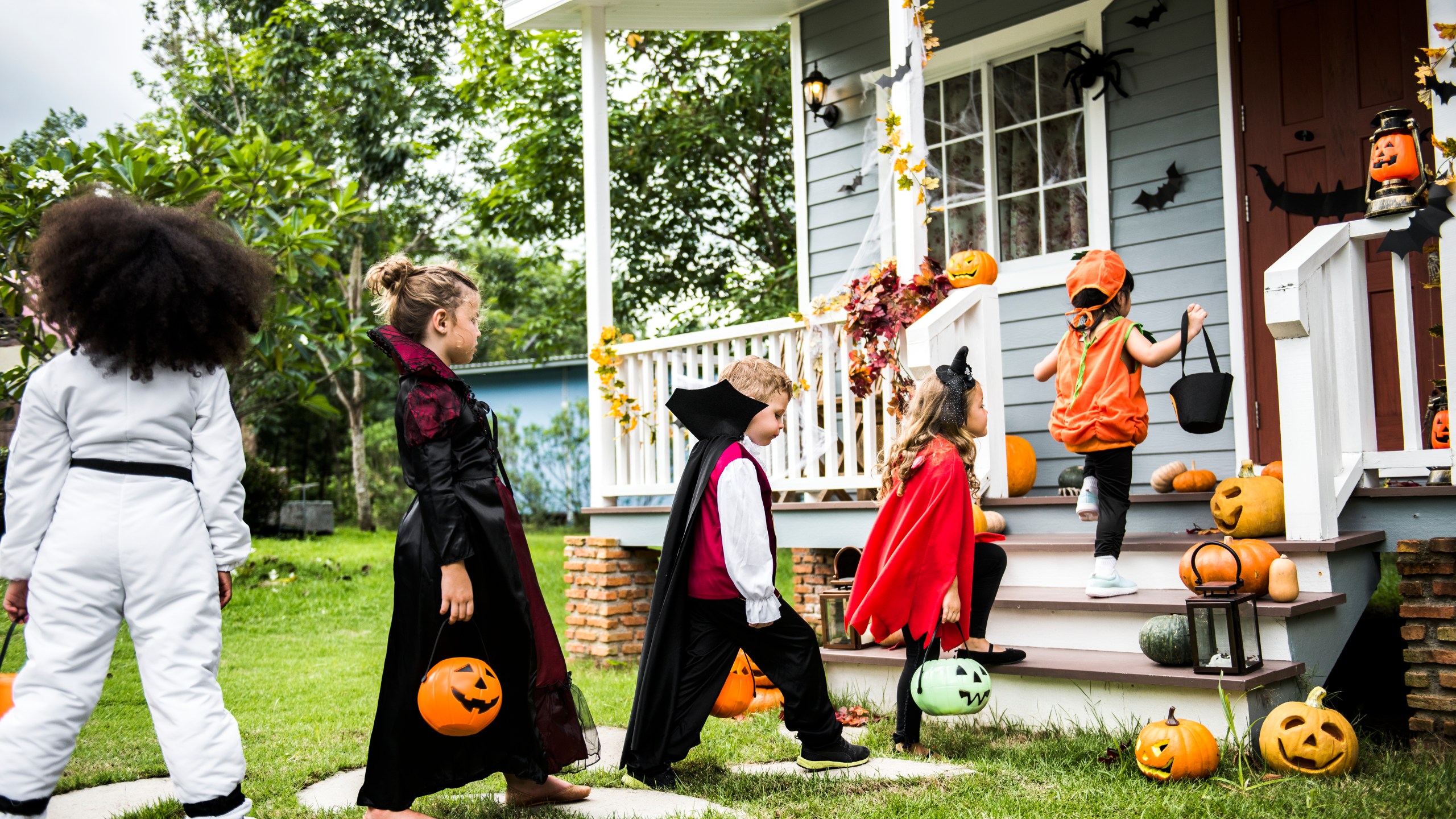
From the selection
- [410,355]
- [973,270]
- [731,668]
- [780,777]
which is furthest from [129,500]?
[973,270]

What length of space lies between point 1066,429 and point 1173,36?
2.94 metres

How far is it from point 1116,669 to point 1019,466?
247 cm

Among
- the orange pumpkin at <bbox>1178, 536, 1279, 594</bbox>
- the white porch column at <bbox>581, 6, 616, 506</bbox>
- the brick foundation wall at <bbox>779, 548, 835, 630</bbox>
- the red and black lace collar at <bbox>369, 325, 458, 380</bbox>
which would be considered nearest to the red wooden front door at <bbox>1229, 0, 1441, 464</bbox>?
the orange pumpkin at <bbox>1178, 536, 1279, 594</bbox>

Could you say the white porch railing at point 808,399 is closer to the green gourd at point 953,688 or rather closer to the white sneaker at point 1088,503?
the white sneaker at point 1088,503

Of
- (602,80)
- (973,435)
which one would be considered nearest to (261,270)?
(973,435)

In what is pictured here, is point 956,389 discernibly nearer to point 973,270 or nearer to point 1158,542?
point 1158,542

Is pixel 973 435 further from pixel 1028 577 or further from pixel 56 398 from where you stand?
pixel 56 398

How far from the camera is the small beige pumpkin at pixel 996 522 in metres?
5.16

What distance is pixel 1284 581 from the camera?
12.4 ft

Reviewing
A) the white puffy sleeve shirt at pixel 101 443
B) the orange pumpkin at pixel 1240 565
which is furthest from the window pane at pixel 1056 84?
the white puffy sleeve shirt at pixel 101 443

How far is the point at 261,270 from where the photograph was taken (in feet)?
10.1

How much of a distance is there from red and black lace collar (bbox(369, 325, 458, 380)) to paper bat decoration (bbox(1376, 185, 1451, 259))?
3394 millimetres

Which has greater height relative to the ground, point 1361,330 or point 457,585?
point 1361,330

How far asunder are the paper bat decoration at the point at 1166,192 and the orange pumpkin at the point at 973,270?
129 cm
